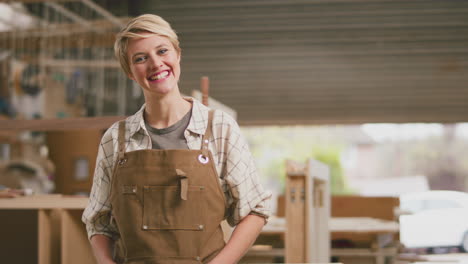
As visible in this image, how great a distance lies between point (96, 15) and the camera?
29.3ft

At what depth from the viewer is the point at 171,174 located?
1825 mm

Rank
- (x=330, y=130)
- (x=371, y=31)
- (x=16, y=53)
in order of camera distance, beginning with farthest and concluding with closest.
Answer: (x=330, y=130) → (x=16, y=53) → (x=371, y=31)

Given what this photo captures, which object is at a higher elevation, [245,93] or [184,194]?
[245,93]

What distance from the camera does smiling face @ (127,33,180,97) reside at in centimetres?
180

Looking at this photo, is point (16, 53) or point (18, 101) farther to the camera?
point (16, 53)

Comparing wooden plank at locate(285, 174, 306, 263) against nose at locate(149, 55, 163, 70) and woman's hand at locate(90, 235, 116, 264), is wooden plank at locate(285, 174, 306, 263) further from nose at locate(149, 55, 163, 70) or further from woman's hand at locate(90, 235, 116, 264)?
nose at locate(149, 55, 163, 70)

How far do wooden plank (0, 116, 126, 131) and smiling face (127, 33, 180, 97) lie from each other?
40.2 inches

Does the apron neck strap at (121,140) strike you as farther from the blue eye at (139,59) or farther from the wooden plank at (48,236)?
the wooden plank at (48,236)

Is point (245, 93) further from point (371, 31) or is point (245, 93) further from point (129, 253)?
point (129, 253)

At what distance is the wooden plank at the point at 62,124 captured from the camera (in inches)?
111

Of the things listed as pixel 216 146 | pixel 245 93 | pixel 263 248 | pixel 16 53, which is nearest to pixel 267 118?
pixel 245 93

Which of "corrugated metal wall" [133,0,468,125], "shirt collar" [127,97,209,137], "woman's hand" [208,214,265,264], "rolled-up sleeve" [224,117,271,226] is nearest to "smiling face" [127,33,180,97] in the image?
"shirt collar" [127,97,209,137]

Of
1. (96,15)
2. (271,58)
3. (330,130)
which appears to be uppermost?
(330,130)

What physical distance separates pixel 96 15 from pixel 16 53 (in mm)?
1237
